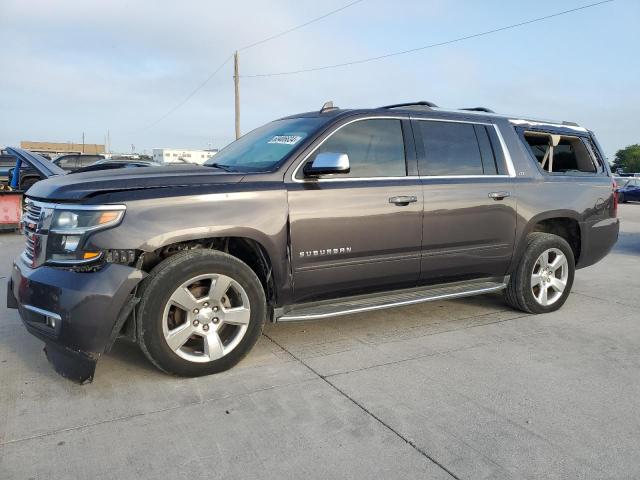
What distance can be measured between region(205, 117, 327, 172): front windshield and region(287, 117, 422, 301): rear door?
22cm

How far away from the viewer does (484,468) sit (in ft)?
8.27

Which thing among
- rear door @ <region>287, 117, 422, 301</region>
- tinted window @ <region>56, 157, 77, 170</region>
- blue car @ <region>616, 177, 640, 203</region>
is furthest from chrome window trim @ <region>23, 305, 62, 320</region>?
blue car @ <region>616, 177, 640, 203</region>

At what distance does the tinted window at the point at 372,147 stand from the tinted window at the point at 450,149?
24 centimetres

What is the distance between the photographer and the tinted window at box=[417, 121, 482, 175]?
14.6 feet

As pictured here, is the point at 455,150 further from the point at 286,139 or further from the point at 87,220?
Result: the point at 87,220

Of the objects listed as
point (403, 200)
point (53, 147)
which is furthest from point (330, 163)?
point (53, 147)

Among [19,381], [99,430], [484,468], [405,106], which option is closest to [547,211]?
[405,106]

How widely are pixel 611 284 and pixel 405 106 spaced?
382cm

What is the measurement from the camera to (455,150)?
15.1 feet

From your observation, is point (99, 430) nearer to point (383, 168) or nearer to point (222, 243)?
point (222, 243)

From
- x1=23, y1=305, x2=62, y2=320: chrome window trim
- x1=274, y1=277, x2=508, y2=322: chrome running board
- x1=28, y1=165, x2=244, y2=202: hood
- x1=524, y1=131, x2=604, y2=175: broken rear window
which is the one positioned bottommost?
x1=274, y1=277, x2=508, y2=322: chrome running board

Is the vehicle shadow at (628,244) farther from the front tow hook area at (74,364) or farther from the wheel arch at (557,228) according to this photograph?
the front tow hook area at (74,364)

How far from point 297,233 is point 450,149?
1.67 meters

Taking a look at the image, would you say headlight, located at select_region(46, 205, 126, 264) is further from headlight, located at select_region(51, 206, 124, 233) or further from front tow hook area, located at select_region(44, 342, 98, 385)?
front tow hook area, located at select_region(44, 342, 98, 385)
